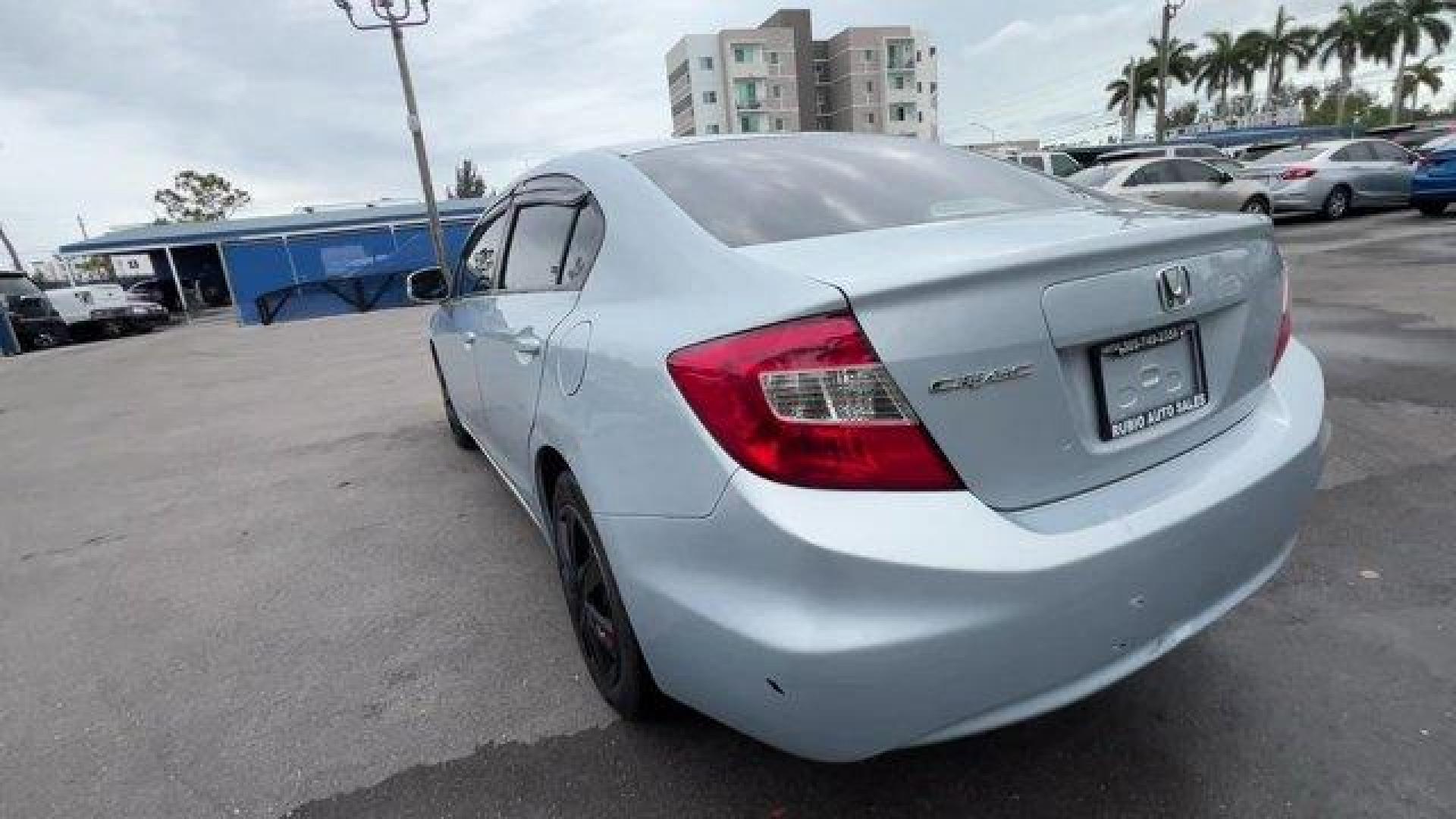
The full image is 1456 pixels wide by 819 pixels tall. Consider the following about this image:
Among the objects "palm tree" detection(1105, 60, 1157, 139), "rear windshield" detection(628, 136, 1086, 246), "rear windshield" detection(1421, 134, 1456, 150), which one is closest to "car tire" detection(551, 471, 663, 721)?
"rear windshield" detection(628, 136, 1086, 246)

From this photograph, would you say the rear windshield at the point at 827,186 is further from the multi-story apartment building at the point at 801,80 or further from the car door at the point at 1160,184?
the multi-story apartment building at the point at 801,80

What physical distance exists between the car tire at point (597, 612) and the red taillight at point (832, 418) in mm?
703

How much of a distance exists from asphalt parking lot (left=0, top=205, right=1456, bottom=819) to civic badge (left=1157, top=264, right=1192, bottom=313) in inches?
44.6

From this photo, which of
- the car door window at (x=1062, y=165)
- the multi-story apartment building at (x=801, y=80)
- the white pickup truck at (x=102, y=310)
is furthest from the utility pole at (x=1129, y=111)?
the white pickup truck at (x=102, y=310)

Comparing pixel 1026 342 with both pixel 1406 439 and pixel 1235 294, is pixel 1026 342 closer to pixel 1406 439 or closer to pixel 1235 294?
pixel 1235 294

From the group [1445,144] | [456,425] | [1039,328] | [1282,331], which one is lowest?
[456,425]

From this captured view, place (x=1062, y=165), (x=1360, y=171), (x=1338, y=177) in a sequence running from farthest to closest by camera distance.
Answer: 1. (x=1062, y=165)
2. (x=1360, y=171)
3. (x=1338, y=177)

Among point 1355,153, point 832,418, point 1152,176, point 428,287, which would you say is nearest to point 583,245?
point 832,418

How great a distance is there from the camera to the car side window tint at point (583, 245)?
7.58ft

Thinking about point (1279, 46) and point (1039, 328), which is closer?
point (1039, 328)

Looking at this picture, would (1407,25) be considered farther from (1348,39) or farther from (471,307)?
→ (471,307)

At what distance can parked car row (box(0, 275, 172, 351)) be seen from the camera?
63.9 ft

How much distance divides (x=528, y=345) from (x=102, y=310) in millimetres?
24783

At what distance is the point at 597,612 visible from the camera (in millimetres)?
2342
